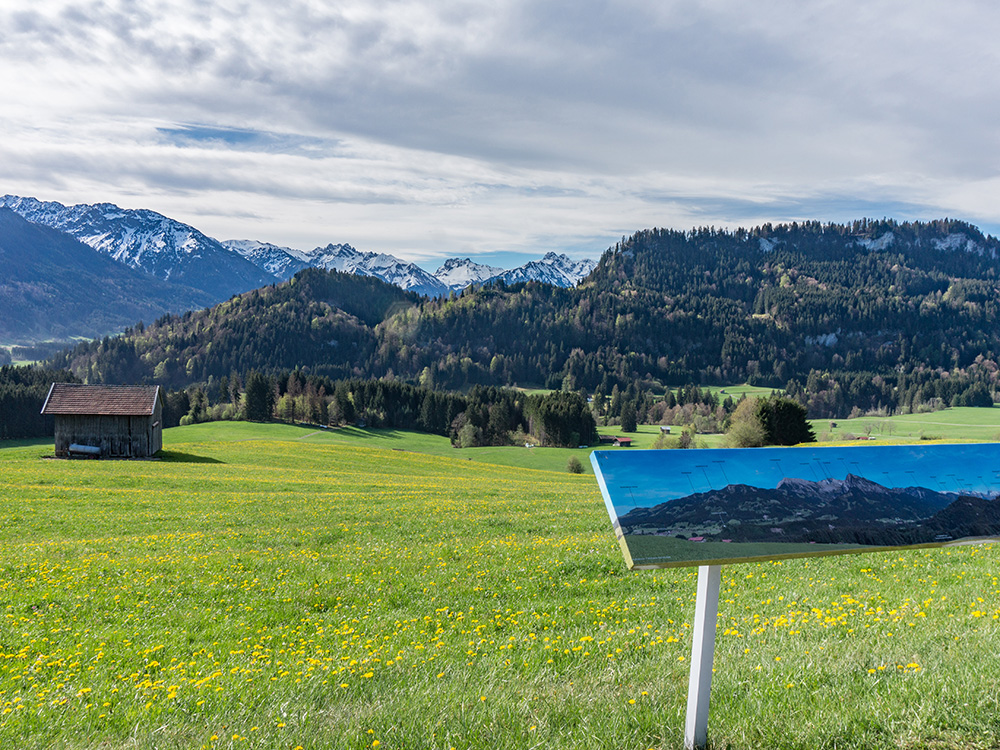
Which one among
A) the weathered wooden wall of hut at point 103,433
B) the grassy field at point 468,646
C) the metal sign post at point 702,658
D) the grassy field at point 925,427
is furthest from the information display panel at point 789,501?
the grassy field at point 925,427

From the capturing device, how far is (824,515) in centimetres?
592

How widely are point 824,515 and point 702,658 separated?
1.95 metres

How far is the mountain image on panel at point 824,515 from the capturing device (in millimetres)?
5520

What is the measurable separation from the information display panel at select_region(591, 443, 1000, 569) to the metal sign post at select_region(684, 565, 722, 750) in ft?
1.37

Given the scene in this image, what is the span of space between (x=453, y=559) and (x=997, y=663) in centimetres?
1286

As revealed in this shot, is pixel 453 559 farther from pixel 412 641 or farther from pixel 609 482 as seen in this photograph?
pixel 609 482

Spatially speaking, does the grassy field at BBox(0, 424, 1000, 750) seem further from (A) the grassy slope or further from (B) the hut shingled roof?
(A) the grassy slope

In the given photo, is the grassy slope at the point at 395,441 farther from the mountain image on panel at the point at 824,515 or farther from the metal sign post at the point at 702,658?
the metal sign post at the point at 702,658

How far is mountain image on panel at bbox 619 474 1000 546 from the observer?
18.1 feet

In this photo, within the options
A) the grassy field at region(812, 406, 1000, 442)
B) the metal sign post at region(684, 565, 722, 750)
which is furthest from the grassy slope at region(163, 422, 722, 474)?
the metal sign post at region(684, 565, 722, 750)

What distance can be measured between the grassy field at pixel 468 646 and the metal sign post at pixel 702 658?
1.01 ft

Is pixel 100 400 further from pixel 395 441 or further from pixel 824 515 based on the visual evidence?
pixel 824 515

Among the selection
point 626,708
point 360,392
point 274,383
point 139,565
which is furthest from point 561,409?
point 626,708

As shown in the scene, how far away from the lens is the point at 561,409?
13488 cm
